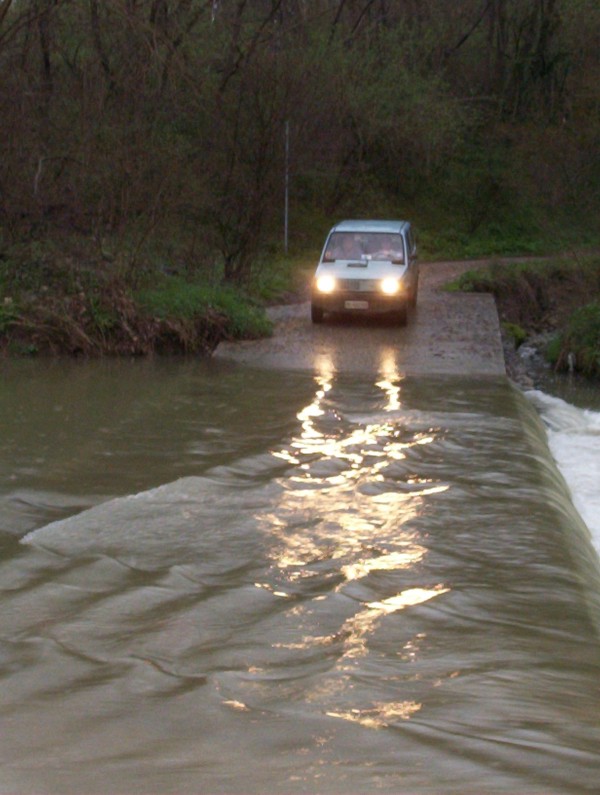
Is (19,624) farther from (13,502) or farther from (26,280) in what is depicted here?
(26,280)

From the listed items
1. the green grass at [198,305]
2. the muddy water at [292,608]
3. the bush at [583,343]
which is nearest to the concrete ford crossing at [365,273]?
the green grass at [198,305]

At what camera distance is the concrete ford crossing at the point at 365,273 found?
19.1 m

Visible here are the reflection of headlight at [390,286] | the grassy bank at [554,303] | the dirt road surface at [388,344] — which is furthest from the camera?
the grassy bank at [554,303]

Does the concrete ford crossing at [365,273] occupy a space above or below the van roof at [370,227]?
below

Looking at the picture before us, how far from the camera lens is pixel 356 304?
19.2 metres

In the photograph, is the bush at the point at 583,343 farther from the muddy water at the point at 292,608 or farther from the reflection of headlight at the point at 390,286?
the muddy water at the point at 292,608

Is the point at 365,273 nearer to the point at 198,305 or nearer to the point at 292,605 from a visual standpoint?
the point at 198,305

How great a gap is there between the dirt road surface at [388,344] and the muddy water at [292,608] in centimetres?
344

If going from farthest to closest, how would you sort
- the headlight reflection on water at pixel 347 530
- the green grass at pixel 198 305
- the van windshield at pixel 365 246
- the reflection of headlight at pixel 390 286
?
the van windshield at pixel 365 246, the reflection of headlight at pixel 390 286, the green grass at pixel 198 305, the headlight reflection on water at pixel 347 530

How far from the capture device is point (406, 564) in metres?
7.97

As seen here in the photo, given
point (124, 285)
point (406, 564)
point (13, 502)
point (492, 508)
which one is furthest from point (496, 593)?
point (124, 285)

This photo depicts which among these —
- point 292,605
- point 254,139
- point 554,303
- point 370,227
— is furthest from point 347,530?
point 554,303

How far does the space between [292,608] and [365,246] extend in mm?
13603

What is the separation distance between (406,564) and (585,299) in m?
14.7
